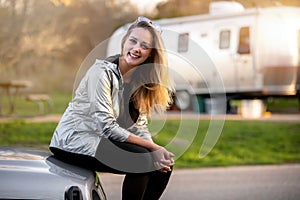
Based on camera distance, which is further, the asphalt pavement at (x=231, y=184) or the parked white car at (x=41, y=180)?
the asphalt pavement at (x=231, y=184)

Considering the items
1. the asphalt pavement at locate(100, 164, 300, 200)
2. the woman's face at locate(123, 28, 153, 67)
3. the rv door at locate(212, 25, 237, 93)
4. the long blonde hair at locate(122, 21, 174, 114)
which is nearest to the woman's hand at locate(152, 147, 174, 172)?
the long blonde hair at locate(122, 21, 174, 114)

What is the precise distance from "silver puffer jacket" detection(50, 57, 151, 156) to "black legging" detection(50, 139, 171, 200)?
3 cm

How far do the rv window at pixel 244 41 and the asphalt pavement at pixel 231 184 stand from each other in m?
8.68

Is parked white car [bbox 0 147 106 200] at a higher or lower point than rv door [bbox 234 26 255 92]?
higher

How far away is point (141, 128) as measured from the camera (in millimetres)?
4152

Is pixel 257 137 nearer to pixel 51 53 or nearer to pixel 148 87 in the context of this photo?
pixel 51 53

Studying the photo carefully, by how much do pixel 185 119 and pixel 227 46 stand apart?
14.8m

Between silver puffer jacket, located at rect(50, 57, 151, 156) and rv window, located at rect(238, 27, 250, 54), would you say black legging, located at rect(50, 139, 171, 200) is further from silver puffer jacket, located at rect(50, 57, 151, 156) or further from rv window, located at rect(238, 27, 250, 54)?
rv window, located at rect(238, 27, 250, 54)

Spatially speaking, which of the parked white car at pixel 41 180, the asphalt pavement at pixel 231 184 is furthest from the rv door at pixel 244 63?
the parked white car at pixel 41 180

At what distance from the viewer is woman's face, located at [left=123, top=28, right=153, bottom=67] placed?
3896 mm

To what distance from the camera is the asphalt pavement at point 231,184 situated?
24.5 ft

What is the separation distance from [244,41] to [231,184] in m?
10.8

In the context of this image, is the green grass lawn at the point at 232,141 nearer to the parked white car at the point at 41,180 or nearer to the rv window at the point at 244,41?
the rv window at the point at 244,41

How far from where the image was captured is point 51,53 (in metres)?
18.5
